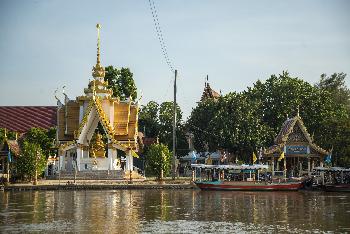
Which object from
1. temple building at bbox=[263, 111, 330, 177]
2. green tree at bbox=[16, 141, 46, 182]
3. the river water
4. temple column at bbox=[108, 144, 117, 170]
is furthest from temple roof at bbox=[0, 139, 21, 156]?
temple building at bbox=[263, 111, 330, 177]

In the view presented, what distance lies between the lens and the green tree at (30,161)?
173ft

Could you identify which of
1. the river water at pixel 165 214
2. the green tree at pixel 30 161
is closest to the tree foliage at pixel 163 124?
the green tree at pixel 30 161

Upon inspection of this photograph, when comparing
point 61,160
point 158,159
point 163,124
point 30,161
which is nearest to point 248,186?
point 158,159

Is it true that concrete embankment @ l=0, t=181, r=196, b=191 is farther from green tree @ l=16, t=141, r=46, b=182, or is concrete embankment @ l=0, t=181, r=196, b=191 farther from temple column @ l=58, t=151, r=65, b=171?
temple column @ l=58, t=151, r=65, b=171

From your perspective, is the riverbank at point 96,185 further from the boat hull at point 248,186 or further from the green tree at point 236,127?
the green tree at point 236,127

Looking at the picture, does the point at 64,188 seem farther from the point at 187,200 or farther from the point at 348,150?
the point at 348,150

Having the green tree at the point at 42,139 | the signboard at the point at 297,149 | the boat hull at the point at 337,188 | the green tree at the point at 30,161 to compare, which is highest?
the green tree at the point at 42,139

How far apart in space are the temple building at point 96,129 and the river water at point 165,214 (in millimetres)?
14737

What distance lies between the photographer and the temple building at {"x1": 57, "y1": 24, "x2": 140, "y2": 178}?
60.3 meters

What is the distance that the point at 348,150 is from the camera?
182 ft

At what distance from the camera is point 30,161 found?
53.3 meters

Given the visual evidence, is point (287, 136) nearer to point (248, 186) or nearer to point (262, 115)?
point (248, 186)

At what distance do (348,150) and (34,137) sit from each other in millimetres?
32105

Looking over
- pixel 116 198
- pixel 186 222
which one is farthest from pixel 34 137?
pixel 186 222
